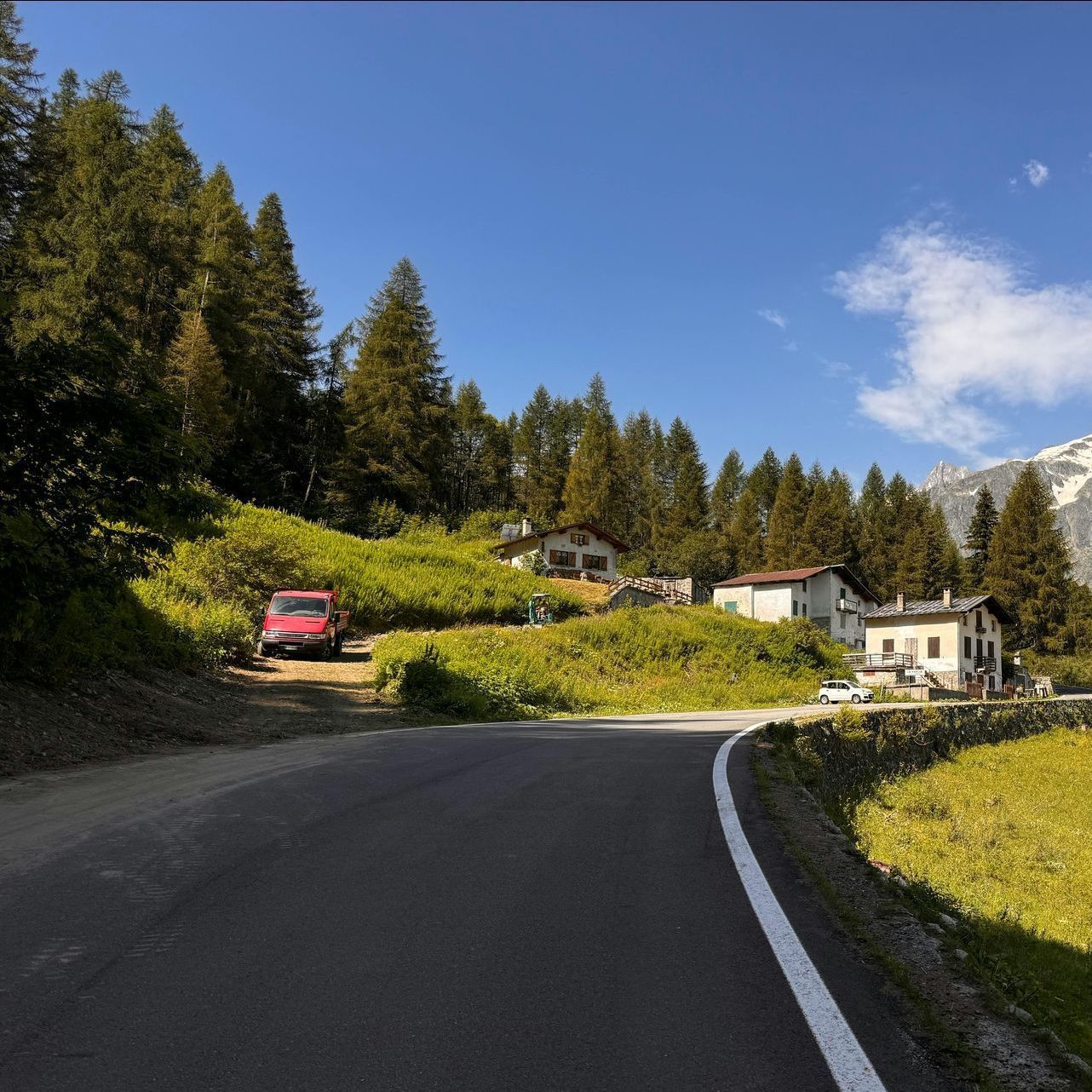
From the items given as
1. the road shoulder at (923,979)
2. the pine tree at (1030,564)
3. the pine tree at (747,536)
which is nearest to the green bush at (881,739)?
the road shoulder at (923,979)

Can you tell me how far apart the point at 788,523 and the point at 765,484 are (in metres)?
16.3

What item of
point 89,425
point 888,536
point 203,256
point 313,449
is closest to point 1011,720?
point 89,425

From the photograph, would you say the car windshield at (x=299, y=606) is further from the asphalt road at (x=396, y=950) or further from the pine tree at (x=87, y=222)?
the asphalt road at (x=396, y=950)

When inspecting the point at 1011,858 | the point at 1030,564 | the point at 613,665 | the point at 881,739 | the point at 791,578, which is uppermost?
the point at 1030,564

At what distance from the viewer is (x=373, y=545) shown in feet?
147

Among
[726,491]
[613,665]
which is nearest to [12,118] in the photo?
[613,665]

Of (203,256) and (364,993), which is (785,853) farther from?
(203,256)

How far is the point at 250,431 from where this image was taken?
59438 millimetres

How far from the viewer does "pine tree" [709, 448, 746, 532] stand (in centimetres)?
10831

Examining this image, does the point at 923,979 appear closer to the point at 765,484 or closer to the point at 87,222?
the point at 87,222

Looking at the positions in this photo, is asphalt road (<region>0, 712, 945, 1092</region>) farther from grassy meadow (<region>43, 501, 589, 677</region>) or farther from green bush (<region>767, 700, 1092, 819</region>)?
green bush (<region>767, 700, 1092, 819</region>)

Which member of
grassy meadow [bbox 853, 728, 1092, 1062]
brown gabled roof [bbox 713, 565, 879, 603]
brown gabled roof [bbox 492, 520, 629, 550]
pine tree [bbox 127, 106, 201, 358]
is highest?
pine tree [bbox 127, 106, 201, 358]

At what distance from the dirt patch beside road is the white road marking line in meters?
7.75

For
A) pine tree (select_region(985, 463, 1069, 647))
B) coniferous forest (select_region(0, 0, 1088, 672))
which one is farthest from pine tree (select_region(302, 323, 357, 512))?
pine tree (select_region(985, 463, 1069, 647))
